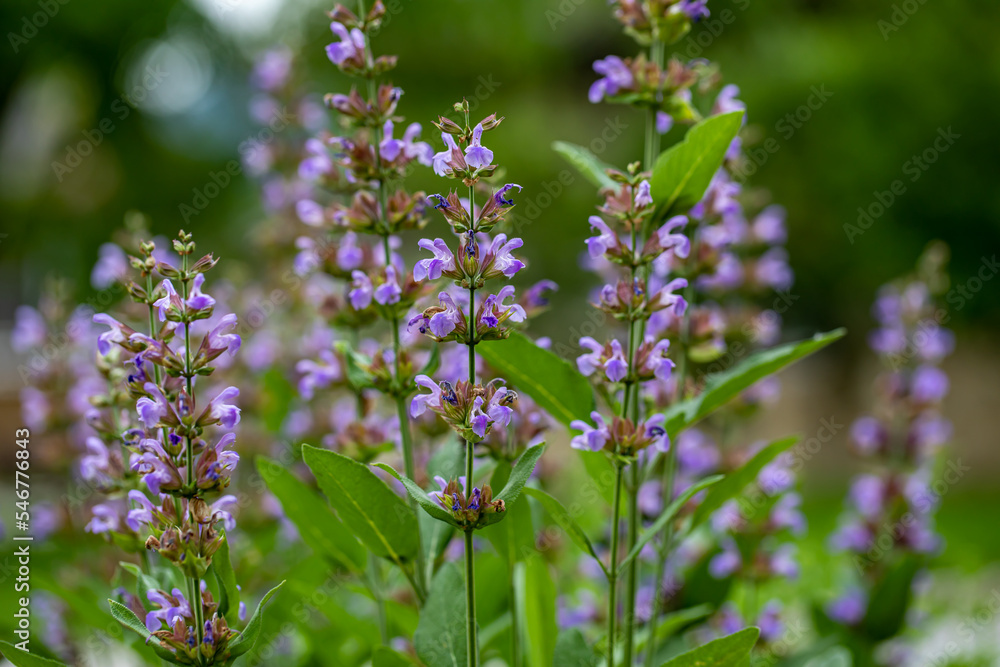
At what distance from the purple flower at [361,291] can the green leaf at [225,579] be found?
58 centimetres

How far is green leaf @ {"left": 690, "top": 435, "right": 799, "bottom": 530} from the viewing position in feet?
6.07

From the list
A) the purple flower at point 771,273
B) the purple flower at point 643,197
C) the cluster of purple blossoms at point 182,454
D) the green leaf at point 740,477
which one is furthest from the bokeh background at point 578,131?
the cluster of purple blossoms at point 182,454

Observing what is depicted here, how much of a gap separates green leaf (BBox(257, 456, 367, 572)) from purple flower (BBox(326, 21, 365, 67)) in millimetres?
891

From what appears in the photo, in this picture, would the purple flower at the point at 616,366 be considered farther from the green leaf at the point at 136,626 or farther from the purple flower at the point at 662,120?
the green leaf at the point at 136,626

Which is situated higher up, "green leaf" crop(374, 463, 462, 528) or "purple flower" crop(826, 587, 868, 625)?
"green leaf" crop(374, 463, 462, 528)

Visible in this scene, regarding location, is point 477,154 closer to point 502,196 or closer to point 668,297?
point 502,196

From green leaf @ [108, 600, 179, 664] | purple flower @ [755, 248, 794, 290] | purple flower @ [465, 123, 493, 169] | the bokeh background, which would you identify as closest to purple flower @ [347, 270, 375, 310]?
purple flower @ [465, 123, 493, 169]

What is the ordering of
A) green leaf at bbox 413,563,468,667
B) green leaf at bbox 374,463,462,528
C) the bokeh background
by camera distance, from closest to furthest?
green leaf at bbox 374,463,462,528
green leaf at bbox 413,563,468,667
the bokeh background

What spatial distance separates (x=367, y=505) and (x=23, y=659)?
65 cm

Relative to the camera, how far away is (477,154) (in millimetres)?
1441

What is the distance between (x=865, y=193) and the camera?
1102 cm

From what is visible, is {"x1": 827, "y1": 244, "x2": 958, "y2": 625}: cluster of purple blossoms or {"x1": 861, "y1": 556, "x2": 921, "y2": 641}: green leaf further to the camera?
{"x1": 827, "y1": 244, "x2": 958, "y2": 625}: cluster of purple blossoms

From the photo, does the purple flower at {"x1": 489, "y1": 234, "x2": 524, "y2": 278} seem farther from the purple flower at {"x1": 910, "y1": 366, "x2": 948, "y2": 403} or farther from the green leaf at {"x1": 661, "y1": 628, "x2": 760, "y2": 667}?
the purple flower at {"x1": 910, "y1": 366, "x2": 948, "y2": 403}

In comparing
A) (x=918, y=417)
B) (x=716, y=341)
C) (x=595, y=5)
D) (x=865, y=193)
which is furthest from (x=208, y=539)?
(x=595, y=5)
